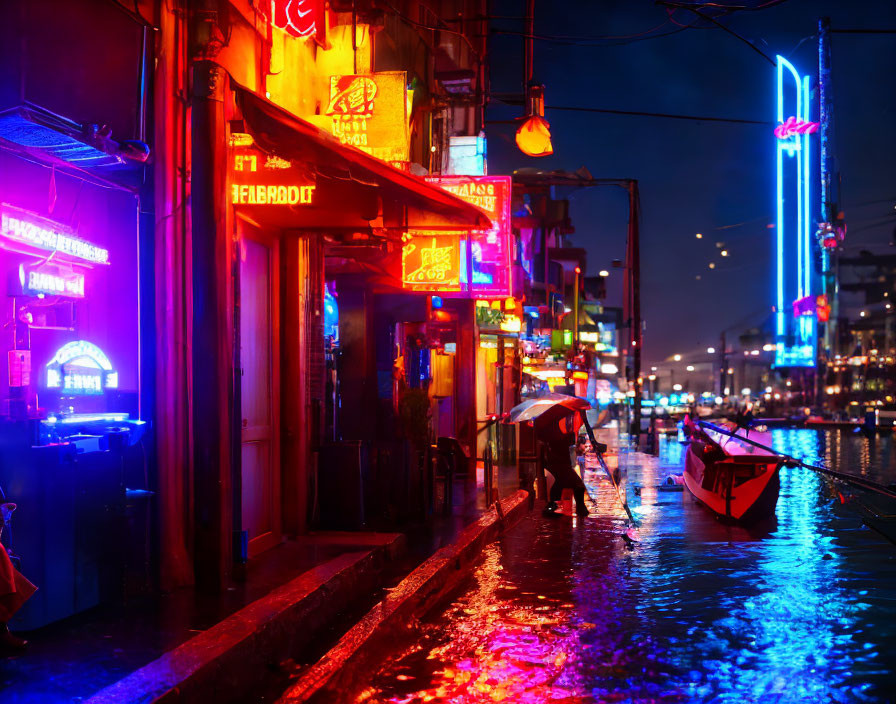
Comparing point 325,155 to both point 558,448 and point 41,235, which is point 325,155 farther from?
point 558,448

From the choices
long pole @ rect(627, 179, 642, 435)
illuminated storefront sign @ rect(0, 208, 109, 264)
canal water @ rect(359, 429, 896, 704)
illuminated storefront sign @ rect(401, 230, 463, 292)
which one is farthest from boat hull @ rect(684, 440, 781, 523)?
long pole @ rect(627, 179, 642, 435)

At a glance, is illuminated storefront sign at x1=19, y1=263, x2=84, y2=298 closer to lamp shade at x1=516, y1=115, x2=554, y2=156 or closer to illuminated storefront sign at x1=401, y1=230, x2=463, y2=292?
illuminated storefront sign at x1=401, y1=230, x2=463, y2=292

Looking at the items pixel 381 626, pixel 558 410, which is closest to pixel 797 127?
pixel 558 410

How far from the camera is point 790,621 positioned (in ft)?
23.6

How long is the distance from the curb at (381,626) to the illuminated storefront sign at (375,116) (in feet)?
16.9

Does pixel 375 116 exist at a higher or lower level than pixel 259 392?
higher

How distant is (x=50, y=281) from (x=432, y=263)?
8.46 m

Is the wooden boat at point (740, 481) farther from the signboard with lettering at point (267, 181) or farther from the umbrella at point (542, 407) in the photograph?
the signboard with lettering at point (267, 181)

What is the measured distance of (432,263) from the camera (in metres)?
14.5

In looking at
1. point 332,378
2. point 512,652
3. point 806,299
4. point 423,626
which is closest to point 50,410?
point 423,626

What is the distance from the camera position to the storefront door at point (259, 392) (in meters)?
9.50

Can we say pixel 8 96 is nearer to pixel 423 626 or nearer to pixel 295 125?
pixel 295 125

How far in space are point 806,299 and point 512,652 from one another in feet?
198

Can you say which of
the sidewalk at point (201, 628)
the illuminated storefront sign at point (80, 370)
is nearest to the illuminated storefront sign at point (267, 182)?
the illuminated storefront sign at point (80, 370)
